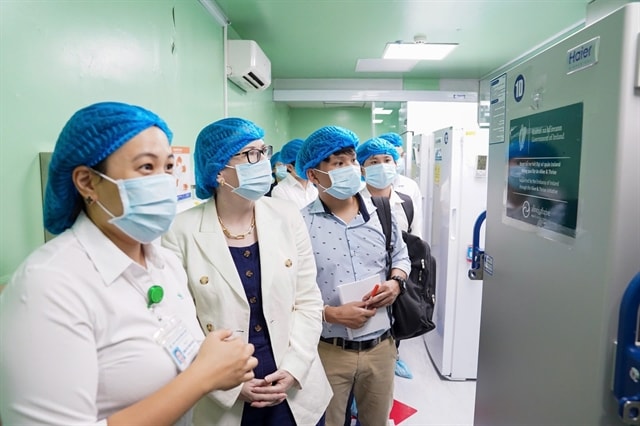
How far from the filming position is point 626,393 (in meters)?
0.82

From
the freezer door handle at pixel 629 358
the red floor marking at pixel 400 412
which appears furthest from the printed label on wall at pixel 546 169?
the red floor marking at pixel 400 412

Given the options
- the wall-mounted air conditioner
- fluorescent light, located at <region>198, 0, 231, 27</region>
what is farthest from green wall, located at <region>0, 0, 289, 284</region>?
the wall-mounted air conditioner

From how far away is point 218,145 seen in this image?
1.31 meters

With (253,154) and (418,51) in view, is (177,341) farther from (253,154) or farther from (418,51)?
(418,51)

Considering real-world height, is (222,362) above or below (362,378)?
above

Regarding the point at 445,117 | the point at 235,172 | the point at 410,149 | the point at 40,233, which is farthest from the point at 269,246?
the point at 445,117

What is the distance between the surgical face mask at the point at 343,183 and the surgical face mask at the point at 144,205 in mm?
861

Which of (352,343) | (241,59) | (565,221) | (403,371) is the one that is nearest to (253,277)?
(352,343)

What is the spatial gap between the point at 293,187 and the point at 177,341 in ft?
8.08

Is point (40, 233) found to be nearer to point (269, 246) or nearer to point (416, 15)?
point (269, 246)

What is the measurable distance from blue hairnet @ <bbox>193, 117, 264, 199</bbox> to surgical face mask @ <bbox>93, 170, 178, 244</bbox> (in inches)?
16.4

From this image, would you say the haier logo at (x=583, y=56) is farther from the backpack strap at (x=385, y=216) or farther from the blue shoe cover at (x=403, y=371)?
the blue shoe cover at (x=403, y=371)

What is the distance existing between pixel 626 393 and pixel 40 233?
5.54ft

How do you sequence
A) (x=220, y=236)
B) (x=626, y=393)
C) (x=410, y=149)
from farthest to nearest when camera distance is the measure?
(x=410, y=149) → (x=220, y=236) → (x=626, y=393)
